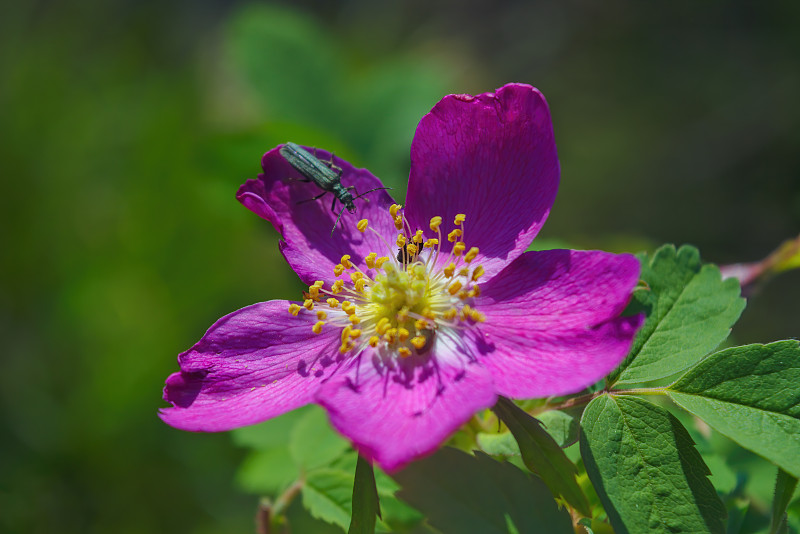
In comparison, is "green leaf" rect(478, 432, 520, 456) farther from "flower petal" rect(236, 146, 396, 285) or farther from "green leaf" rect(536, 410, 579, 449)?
"flower petal" rect(236, 146, 396, 285)

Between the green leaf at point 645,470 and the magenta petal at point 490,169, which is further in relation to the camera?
the magenta petal at point 490,169

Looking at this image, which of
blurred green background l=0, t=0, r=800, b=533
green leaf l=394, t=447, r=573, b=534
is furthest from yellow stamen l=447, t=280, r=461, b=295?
blurred green background l=0, t=0, r=800, b=533

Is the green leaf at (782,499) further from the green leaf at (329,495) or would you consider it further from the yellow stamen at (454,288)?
the green leaf at (329,495)

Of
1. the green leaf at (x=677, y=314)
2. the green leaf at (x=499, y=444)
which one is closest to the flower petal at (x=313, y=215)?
the green leaf at (x=499, y=444)

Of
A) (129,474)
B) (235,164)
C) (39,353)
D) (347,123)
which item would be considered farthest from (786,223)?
(39,353)

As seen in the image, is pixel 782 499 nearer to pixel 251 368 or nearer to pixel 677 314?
pixel 677 314

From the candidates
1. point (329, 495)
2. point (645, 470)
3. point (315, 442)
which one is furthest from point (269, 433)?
point (645, 470)
